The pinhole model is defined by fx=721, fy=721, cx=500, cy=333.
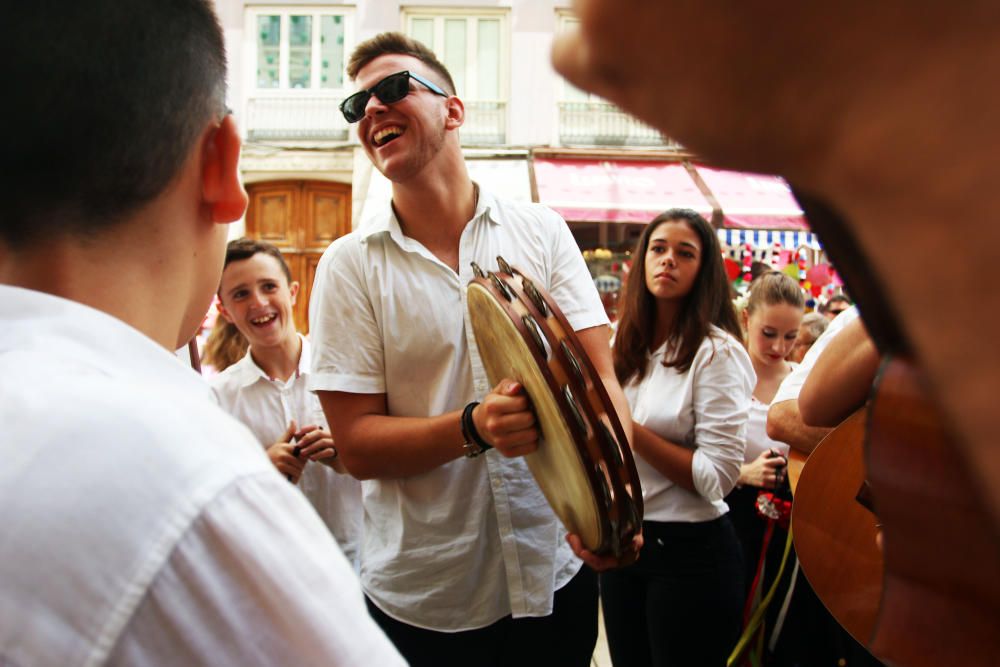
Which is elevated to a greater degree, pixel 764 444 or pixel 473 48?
pixel 473 48

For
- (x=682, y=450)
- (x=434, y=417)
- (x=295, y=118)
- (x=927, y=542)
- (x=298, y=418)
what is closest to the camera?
(x=927, y=542)

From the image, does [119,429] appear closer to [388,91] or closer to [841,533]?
[841,533]

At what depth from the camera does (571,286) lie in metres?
2.12

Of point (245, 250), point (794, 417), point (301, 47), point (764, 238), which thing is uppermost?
point (301, 47)

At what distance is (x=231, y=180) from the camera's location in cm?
94

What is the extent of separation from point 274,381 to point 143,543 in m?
2.66

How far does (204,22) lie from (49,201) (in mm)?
319

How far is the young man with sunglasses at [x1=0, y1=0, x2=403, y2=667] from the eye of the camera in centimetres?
59

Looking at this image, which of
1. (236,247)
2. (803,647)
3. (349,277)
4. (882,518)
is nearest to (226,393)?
(236,247)

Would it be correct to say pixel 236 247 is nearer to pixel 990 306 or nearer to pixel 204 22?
pixel 204 22

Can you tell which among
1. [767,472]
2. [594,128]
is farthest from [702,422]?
[594,128]

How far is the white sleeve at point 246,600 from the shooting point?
602mm

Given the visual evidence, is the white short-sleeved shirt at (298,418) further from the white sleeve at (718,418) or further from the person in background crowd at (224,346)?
the white sleeve at (718,418)

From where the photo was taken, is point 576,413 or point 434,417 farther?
point 434,417
